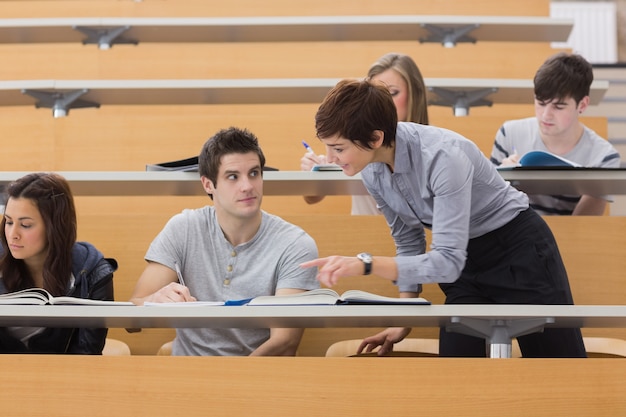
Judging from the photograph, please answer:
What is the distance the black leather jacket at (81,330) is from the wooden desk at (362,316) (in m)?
0.30

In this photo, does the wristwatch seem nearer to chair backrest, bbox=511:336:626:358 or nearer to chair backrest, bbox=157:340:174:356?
chair backrest, bbox=511:336:626:358

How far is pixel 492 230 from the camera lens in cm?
167

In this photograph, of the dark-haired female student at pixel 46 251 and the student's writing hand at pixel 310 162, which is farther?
the student's writing hand at pixel 310 162

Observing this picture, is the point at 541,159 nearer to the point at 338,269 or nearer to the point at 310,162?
the point at 310,162

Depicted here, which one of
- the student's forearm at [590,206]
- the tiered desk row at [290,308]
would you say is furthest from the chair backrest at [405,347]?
the student's forearm at [590,206]

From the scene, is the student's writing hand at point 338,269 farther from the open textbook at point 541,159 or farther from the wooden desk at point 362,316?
the open textbook at point 541,159

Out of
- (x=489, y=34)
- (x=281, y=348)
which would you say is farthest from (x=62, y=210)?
(x=489, y=34)

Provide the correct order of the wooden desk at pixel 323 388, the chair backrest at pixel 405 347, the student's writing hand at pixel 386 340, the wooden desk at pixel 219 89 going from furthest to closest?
the wooden desk at pixel 219 89 < the chair backrest at pixel 405 347 < the student's writing hand at pixel 386 340 < the wooden desk at pixel 323 388

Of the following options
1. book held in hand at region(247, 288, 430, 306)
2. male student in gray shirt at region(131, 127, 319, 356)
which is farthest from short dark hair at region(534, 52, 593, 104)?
book held in hand at region(247, 288, 430, 306)

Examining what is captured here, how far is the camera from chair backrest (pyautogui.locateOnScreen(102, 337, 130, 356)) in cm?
192

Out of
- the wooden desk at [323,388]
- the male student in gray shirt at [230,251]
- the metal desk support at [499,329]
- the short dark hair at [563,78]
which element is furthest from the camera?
the short dark hair at [563,78]

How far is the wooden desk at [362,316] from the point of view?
1379mm

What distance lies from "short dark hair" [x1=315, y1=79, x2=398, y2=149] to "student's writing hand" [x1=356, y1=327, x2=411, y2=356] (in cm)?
40

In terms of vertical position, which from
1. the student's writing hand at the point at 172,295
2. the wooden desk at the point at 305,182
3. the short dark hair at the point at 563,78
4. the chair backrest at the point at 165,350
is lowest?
the chair backrest at the point at 165,350
